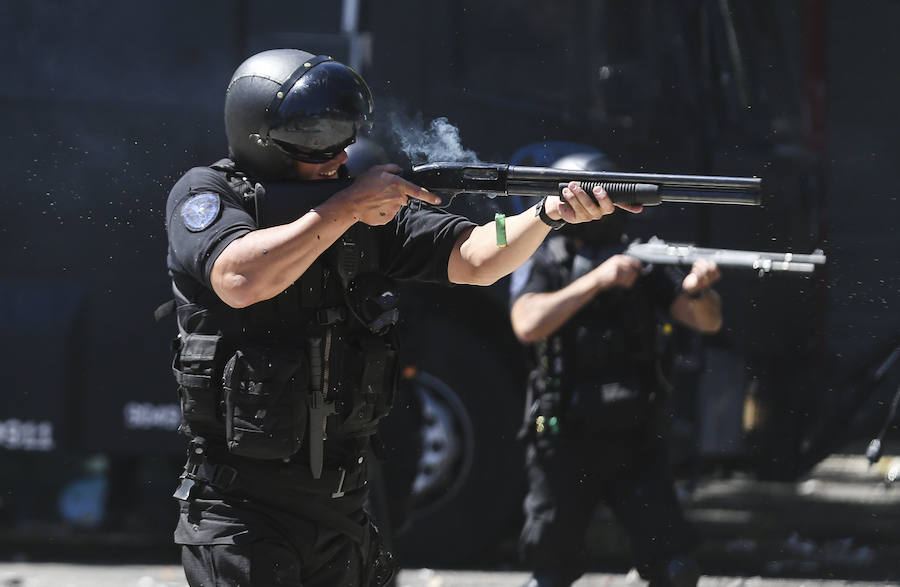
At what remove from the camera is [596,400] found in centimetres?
427

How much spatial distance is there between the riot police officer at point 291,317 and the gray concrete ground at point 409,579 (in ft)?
8.36

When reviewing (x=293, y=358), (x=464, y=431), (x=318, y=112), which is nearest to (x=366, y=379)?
(x=293, y=358)

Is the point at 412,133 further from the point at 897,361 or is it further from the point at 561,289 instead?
the point at 897,361

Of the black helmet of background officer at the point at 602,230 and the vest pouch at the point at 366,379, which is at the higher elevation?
the black helmet of background officer at the point at 602,230

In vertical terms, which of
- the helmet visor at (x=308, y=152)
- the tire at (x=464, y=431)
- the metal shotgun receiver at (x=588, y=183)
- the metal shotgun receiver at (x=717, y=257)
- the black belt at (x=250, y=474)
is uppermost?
the helmet visor at (x=308, y=152)

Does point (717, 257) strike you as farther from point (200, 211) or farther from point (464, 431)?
point (200, 211)

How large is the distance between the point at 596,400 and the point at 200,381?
171 cm

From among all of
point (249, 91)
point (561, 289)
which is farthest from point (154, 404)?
point (249, 91)

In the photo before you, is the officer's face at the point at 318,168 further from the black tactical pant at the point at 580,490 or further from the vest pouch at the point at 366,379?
the black tactical pant at the point at 580,490

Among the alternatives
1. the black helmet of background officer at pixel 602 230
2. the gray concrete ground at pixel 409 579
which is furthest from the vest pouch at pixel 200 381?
the gray concrete ground at pixel 409 579

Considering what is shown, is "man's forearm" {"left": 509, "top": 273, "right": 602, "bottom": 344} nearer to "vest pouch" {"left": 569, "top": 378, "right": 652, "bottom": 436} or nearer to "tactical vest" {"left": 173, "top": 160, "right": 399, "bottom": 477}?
"vest pouch" {"left": 569, "top": 378, "right": 652, "bottom": 436}

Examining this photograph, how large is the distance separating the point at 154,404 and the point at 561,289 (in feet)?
6.66

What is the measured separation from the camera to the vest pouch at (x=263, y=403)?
284 cm

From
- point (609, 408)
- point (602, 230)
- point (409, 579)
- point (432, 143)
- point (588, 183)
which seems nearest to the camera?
point (588, 183)
